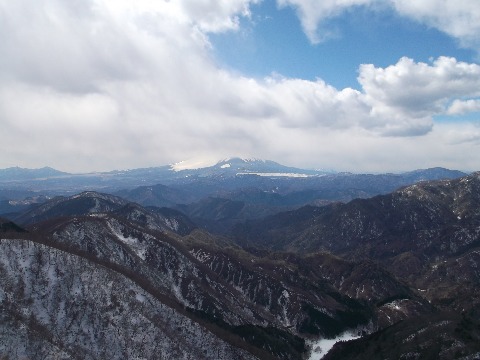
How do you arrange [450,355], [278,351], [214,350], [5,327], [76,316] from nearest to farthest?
[5,327], [450,355], [76,316], [214,350], [278,351]

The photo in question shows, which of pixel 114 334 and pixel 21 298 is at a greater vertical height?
pixel 21 298

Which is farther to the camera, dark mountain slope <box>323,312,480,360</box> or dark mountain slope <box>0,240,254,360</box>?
dark mountain slope <box>323,312,480,360</box>

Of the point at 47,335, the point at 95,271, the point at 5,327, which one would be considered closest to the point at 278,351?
the point at 95,271

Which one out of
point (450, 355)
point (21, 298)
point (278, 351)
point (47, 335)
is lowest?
point (278, 351)

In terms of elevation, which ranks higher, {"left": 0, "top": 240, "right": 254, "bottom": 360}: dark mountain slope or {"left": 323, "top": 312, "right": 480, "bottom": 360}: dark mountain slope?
{"left": 0, "top": 240, "right": 254, "bottom": 360}: dark mountain slope

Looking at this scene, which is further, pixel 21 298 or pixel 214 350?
pixel 214 350

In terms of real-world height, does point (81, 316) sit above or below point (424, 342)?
above

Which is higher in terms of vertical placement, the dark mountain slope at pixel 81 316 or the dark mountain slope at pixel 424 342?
→ the dark mountain slope at pixel 81 316

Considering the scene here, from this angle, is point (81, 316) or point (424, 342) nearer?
point (81, 316)

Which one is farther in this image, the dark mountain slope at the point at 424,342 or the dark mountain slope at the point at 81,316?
the dark mountain slope at the point at 424,342

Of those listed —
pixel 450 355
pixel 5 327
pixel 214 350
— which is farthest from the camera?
pixel 214 350

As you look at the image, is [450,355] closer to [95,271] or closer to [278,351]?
[278,351]
